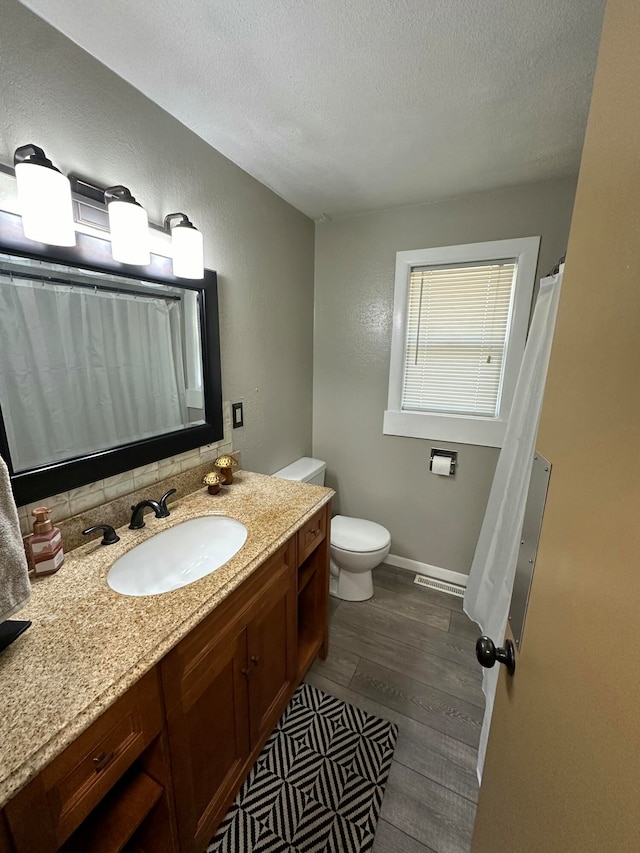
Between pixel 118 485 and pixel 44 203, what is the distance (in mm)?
851

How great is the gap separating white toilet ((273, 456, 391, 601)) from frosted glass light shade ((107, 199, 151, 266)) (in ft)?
4.19

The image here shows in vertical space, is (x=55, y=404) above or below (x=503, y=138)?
below

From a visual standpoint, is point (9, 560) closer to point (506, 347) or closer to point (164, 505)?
point (164, 505)

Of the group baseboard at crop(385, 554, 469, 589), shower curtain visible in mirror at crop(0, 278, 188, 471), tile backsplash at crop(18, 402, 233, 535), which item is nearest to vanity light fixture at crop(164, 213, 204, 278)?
shower curtain visible in mirror at crop(0, 278, 188, 471)

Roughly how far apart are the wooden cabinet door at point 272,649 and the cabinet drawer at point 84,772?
0.38 m

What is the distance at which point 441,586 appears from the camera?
2260 mm

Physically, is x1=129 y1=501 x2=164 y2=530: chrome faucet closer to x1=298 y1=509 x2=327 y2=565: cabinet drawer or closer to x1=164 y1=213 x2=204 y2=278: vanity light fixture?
x1=298 y1=509 x2=327 y2=565: cabinet drawer

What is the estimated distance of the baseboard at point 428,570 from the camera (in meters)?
2.25

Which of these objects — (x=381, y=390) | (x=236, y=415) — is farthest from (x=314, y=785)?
(x=381, y=390)

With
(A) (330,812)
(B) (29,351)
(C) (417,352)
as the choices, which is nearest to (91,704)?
(B) (29,351)

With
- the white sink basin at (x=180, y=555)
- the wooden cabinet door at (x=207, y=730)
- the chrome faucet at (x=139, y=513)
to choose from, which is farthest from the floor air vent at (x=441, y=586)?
the chrome faucet at (x=139, y=513)

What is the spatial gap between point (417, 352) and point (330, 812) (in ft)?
6.96

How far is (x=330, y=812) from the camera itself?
3.78 feet

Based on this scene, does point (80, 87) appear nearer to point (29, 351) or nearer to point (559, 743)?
point (29, 351)
